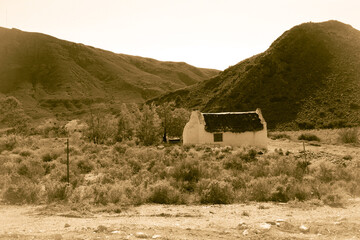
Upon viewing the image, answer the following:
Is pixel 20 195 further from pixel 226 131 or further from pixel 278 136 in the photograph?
pixel 278 136

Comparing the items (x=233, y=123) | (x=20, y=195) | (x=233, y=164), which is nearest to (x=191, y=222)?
(x=20, y=195)

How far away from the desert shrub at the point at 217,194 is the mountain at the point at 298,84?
4388 cm

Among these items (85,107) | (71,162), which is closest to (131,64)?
(85,107)

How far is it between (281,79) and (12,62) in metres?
A: 91.6

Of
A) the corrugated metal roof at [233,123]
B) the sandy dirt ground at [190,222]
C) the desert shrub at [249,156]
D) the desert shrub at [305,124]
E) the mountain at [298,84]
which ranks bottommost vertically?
the sandy dirt ground at [190,222]

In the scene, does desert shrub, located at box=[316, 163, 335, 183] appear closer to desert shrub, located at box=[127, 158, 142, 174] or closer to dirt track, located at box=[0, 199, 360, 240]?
dirt track, located at box=[0, 199, 360, 240]

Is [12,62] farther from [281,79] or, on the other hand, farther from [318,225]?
[318,225]

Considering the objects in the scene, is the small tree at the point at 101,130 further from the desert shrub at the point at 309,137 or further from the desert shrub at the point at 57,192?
the desert shrub at the point at 57,192

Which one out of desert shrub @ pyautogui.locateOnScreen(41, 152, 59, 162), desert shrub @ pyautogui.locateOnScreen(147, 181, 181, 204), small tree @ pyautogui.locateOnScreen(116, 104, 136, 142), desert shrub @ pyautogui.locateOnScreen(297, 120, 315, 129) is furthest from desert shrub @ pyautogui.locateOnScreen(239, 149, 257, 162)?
desert shrub @ pyautogui.locateOnScreen(297, 120, 315, 129)

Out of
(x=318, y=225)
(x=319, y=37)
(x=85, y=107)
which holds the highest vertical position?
(x=319, y=37)

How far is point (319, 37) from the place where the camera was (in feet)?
249

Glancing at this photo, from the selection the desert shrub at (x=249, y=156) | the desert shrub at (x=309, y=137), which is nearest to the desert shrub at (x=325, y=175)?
the desert shrub at (x=249, y=156)

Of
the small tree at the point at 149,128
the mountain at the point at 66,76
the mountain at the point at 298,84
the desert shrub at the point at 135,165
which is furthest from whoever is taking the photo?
the mountain at the point at 66,76

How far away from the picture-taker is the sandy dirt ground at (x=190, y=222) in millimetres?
8422
